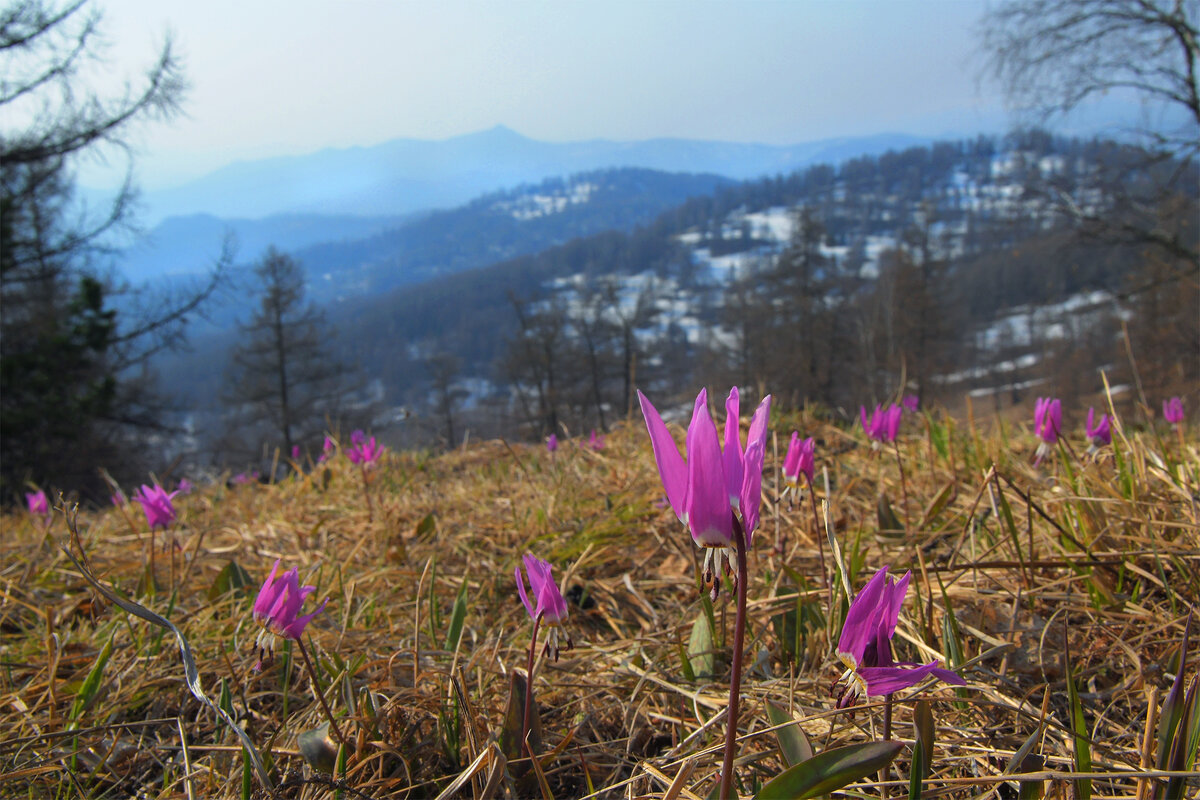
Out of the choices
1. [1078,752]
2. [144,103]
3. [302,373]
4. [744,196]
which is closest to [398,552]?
[1078,752]

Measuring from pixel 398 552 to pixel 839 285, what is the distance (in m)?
30.4

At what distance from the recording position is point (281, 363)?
28984 millimetres

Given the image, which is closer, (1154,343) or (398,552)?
(398,552)

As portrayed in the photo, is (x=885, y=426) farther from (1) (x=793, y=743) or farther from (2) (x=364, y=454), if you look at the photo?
(2) (x=364, y=454)

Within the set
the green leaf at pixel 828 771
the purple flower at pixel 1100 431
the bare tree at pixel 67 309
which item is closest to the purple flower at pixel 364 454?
the green leaf at pixel 828 771

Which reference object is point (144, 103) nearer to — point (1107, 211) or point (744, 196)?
point (1107, 211)

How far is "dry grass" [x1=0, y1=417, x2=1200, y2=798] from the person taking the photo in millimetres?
1054

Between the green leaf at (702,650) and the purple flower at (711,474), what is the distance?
0.70m

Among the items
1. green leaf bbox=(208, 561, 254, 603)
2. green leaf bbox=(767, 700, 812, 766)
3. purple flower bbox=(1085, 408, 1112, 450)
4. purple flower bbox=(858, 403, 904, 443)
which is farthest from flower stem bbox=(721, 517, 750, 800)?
purple flower bbox=(1085, 408, 1112, 450)

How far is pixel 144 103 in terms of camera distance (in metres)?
10.9

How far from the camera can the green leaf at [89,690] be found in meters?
1.28

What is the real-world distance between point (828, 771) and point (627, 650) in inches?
36.0

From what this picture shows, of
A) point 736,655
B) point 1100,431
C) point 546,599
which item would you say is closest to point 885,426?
point 1100,431

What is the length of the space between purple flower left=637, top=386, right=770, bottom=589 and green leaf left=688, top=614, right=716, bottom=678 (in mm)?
699
